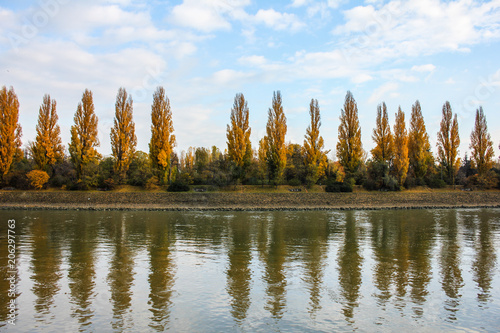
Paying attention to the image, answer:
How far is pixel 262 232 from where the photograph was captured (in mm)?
18172

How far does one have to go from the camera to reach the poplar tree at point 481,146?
4569 cm

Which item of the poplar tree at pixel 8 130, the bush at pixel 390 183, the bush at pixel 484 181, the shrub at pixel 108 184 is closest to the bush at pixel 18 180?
the poplar tree at pixel 8 130

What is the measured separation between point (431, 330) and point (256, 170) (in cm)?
3751

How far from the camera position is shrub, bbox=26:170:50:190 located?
128 feet

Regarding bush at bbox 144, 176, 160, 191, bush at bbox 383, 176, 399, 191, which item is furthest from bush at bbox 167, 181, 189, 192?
bush at bbox 383, 176, 399, 191

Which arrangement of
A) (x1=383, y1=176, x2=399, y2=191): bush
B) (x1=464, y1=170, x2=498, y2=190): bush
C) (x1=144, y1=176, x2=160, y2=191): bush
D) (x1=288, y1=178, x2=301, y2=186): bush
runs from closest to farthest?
1. (x1=144, y1=176, x2=160, y2=191): bush
2. (x1=383, y1=176, x2=399, y2=191): bush
3. (x1=288, y1=178, x2=301, y2=186): bush
4. (x1=464, y1=170, x2=498, y2=190): bush

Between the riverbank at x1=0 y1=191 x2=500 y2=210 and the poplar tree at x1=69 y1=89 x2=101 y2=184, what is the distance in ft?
15.5

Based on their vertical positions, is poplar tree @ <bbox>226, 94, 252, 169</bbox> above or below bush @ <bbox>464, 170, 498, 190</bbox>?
above

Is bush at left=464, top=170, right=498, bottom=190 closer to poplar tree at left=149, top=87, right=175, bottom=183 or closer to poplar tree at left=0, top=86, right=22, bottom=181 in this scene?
poplar tree at left=149, top=87, right=175, bottom=183

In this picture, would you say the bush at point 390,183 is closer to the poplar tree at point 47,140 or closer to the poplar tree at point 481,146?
the poplar tree at point 481,146

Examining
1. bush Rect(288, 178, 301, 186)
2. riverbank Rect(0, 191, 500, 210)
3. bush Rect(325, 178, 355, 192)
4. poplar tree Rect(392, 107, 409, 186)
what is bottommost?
riverbank Rect(0, 191, 500, 210)

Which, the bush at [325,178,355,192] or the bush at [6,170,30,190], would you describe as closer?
the bush at [325,178,355,192]

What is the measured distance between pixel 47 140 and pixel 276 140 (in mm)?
27733

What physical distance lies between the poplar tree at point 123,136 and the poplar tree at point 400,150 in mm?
32023
